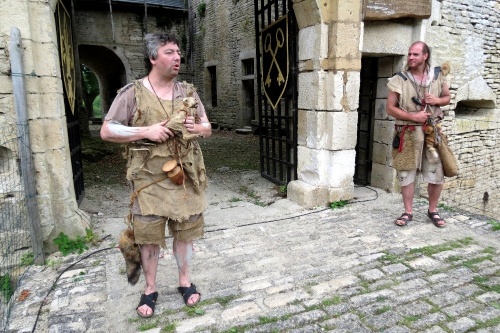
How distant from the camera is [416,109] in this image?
3.42 metres

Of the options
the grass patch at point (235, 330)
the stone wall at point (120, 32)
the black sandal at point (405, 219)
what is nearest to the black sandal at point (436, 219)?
the black sandal at point (405, 219)

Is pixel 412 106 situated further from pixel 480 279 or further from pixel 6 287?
pixel 6 287

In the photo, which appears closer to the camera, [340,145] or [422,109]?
[422,109]

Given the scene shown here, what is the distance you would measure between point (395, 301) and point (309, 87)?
2.67 m

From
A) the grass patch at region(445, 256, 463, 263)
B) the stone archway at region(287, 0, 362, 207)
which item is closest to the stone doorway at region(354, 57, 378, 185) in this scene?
the stone archway at region(287, 0, 362, 207)

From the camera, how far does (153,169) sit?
2.09 metres

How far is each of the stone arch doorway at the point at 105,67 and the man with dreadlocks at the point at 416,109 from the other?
13213 mm

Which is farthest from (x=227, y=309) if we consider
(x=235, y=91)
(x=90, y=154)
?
(x=235, y=91)

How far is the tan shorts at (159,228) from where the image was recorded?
7.00 ft

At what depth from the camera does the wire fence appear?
2.83 metres

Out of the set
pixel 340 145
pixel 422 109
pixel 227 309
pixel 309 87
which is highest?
pixel 309 87

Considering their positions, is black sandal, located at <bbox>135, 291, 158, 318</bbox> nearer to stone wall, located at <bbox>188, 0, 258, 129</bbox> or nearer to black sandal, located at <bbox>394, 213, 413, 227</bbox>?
black sandal, located at <bbox>394, 213, 413, 227</bbox>

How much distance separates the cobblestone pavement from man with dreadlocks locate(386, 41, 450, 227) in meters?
0.63

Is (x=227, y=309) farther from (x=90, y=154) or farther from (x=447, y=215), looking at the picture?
(x=90, y=154)
